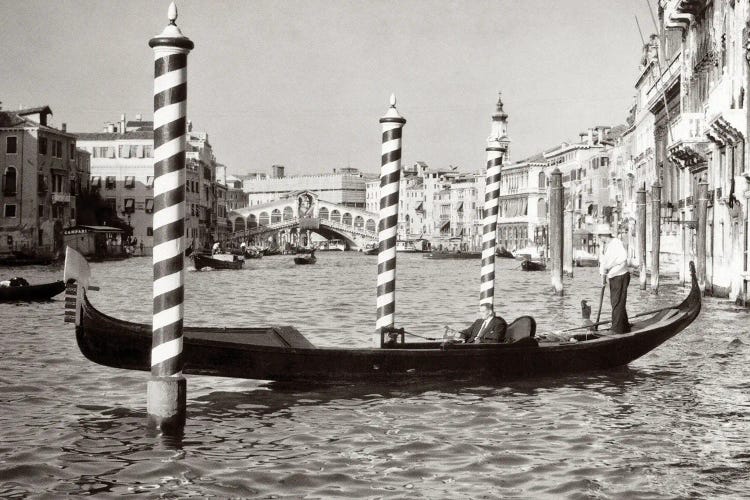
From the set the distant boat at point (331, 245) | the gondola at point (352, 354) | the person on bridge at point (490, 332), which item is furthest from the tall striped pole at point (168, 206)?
the distant boat at point (331, 245)

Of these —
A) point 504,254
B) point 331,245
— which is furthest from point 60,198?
point 331,245

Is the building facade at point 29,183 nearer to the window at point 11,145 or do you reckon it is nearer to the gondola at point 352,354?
the window at point 11,145

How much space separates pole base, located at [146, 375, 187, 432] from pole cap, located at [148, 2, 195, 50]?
5.84 ft

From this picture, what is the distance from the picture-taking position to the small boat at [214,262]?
36000 mm

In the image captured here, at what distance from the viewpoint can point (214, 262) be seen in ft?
120

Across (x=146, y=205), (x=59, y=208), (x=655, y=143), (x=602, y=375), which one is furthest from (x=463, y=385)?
(x=146, y=205)

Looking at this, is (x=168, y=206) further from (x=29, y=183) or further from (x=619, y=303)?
(x=29, y=183)

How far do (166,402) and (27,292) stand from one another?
35.6 feet

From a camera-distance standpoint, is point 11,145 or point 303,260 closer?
point 11,145

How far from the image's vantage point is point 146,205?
169 ft

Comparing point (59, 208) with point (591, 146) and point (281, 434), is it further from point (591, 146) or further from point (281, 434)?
point (281, 434)

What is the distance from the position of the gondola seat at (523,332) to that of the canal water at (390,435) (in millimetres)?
316

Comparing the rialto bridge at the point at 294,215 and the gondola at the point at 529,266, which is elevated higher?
the rialto bridge at the point at 294,215

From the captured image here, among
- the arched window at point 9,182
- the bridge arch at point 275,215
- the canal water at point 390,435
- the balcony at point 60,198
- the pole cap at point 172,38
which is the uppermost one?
the bridge arch at point 275,215
